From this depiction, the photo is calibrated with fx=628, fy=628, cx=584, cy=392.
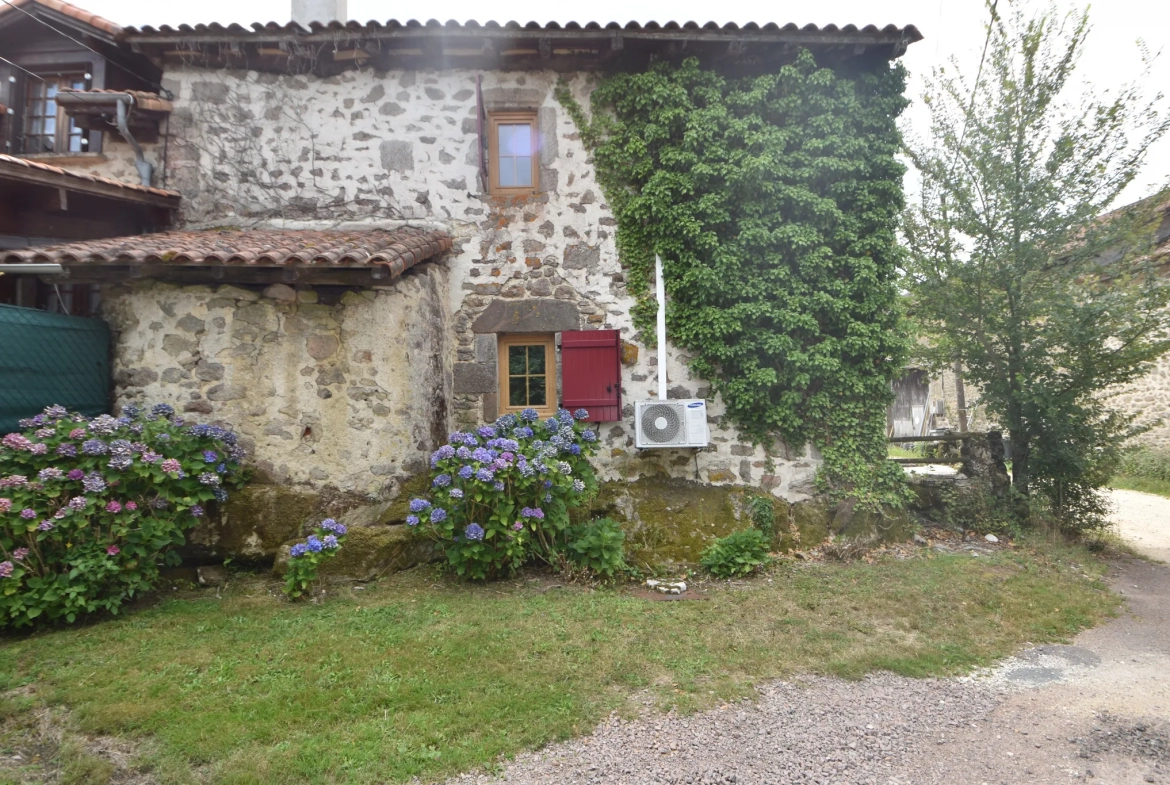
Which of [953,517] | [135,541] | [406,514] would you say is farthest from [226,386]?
[953,517]

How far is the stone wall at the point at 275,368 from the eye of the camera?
5461 millimetres

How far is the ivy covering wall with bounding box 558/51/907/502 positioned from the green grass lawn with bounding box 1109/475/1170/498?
7.12 meters

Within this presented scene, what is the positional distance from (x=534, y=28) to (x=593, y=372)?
11.9 feet

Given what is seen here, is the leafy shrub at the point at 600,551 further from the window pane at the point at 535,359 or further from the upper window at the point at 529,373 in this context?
the window pane at the point at 535,359

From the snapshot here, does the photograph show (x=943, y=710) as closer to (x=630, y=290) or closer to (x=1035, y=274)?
(x=630, y=290)

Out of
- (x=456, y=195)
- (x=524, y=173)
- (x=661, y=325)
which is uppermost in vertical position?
(x=524, y=173)

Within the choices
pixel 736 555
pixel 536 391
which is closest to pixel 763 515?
pixel 736 555

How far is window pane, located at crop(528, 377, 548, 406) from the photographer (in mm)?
7062

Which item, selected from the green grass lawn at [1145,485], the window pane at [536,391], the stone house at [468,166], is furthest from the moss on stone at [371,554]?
the green grass lawn at [1145,485]

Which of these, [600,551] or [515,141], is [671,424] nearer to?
[600,551]

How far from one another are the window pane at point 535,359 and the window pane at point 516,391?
160 millimetres

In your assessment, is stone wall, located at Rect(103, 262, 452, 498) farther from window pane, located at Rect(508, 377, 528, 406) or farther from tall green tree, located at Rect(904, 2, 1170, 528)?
tall green tree, located at Rect(904, 2, 1170, 528)

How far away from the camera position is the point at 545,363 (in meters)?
7.10

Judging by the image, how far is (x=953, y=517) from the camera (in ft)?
24.0
